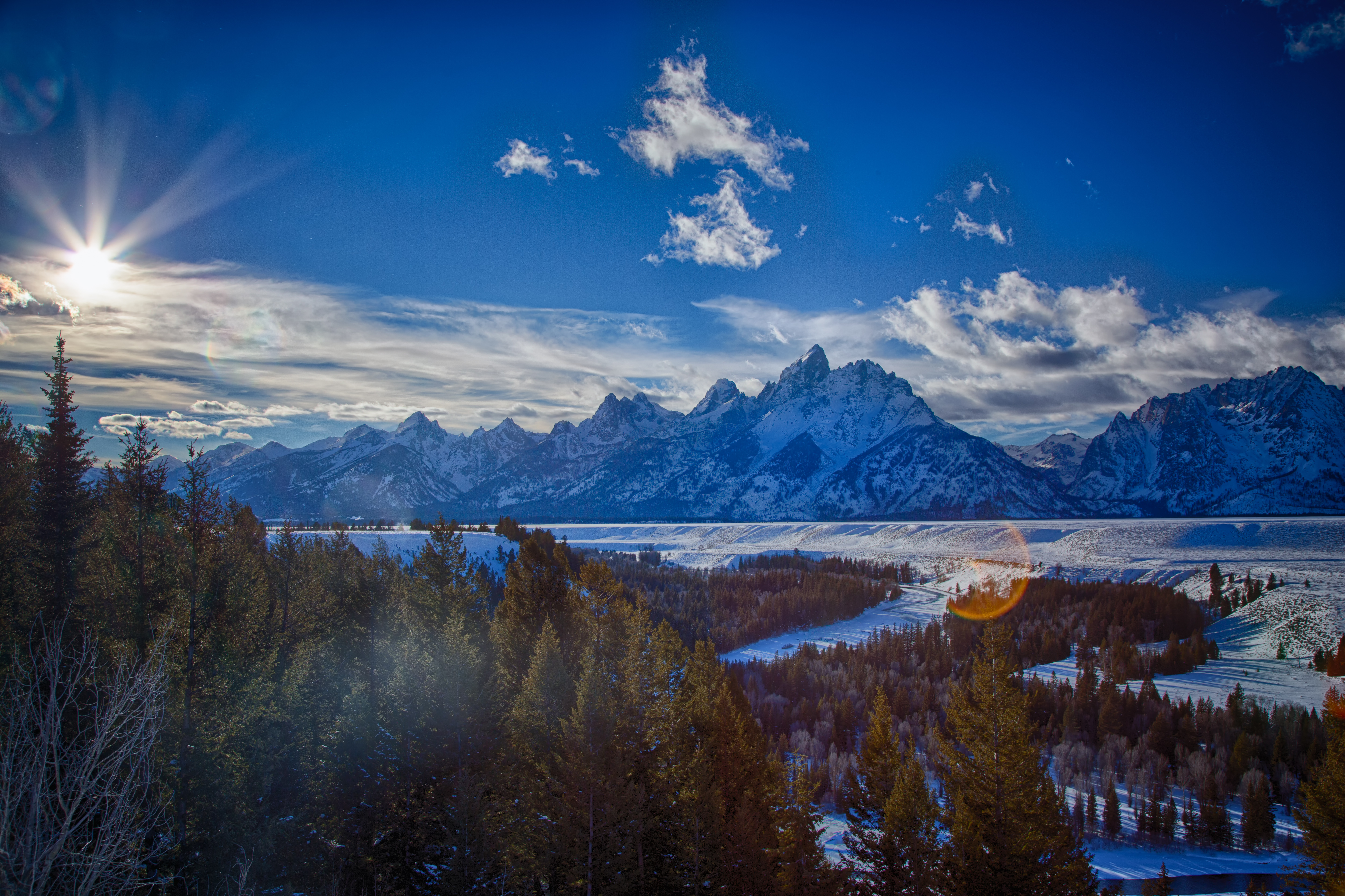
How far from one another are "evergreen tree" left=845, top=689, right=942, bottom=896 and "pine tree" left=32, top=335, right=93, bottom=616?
34048 millimetres

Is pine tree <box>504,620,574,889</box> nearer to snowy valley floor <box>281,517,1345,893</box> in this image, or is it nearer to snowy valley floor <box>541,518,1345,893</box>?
snowy valley floor <box>281,517,1345,893</box>

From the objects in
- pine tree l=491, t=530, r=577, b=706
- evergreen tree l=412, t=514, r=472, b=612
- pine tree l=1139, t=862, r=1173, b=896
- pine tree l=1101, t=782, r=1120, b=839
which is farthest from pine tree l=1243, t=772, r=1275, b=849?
evergreen tree l=412, t=514, r=472, b=612

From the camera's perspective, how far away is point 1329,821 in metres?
23.5

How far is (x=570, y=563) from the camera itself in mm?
109438

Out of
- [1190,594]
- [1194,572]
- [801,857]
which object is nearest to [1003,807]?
[801,857]

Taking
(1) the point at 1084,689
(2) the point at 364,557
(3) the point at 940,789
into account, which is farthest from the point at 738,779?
(1) the point at 1084,689

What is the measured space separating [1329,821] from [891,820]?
58.3 feet

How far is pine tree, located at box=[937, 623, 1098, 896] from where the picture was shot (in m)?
18.1

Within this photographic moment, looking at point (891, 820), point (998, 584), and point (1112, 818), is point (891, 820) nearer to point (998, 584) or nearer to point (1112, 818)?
point (1112, 818)

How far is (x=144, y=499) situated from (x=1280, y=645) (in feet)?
389

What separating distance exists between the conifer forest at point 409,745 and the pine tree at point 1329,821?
9cm

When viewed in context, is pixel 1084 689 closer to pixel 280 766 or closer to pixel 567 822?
pixel 567 822

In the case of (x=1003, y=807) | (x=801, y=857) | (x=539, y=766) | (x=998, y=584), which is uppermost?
(x=1003, y=807)

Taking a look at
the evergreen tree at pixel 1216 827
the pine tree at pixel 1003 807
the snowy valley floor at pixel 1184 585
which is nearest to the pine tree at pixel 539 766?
the pine tree at pixel 1003 807
